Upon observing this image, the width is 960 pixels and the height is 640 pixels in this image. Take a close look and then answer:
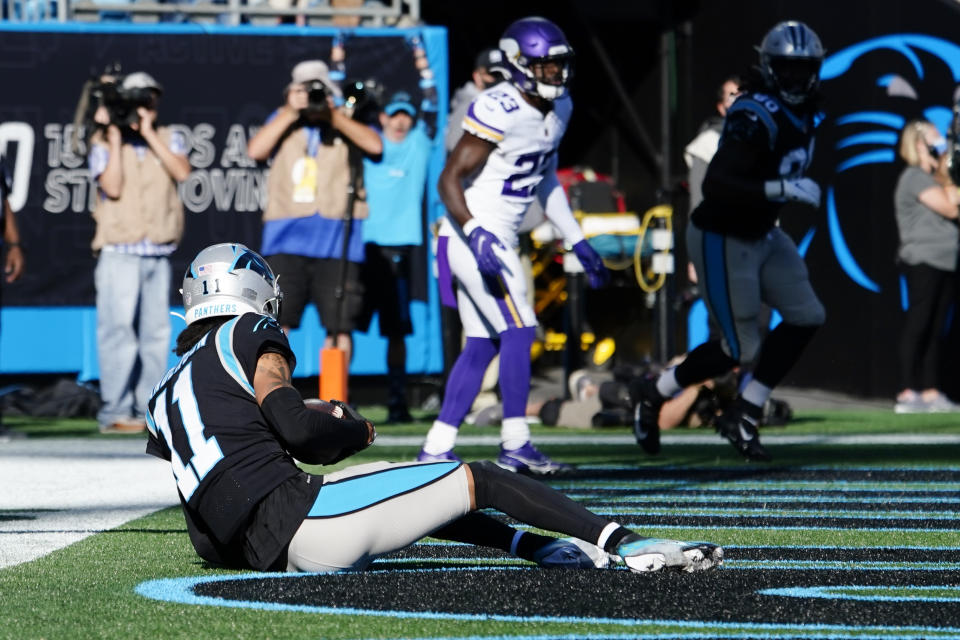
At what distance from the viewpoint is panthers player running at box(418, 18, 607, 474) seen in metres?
7.61

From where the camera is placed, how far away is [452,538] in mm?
4562

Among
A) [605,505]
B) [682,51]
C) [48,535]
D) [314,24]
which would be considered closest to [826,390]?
[682,51]

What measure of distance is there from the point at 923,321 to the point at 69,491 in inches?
314

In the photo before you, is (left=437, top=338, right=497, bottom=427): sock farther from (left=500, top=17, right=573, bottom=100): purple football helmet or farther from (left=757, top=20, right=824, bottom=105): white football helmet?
(left=757, top=20, right=824, bottom=105): white football helmet

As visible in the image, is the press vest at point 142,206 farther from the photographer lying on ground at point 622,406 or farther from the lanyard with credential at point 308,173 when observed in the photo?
the photographer lying on ground at point 622,406

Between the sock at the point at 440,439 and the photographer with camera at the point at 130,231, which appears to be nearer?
the sock at the point at 440,439

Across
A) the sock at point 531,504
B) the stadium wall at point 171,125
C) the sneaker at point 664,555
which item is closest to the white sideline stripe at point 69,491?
the sock at point 531,504

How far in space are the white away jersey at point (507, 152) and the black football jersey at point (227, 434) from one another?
11.3 ft

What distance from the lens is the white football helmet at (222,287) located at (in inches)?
178

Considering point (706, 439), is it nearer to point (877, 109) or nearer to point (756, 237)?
point (756, 237)

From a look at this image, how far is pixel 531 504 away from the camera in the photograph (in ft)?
14.3

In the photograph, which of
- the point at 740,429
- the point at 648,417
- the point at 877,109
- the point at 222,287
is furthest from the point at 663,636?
the point at 877,109

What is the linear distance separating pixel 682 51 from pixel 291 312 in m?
6.29

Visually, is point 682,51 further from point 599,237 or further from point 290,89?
point 290,89
